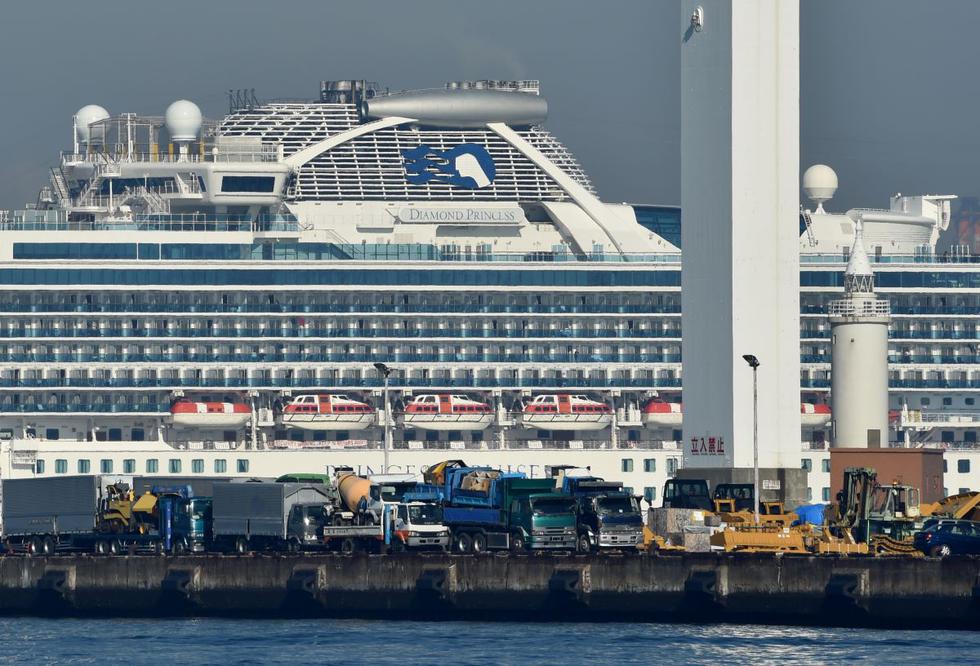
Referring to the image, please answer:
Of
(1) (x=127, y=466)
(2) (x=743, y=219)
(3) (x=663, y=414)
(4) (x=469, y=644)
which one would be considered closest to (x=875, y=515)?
(2) (x=743, y=219)

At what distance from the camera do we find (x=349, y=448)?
431 ft

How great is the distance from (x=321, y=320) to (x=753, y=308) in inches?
1275

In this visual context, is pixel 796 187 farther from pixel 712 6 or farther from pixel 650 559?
pixel 650 559

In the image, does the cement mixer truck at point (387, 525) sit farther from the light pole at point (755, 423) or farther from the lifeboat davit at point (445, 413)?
the lifeboat davit at point (445, 413)

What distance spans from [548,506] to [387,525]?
19.8 ft

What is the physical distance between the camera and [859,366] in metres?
118

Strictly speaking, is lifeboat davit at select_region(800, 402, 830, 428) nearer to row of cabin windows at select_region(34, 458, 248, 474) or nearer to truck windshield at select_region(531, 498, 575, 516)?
row of cabin windows at select_region(34, 458, 248, 474)

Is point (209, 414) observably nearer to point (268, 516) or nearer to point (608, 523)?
point (268, 516)

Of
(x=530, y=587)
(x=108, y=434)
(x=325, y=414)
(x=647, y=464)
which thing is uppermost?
(x=325, y=414)

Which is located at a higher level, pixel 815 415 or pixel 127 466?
pixel 815 415

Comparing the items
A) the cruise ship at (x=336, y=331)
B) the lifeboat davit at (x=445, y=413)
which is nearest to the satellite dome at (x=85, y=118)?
the cruise ship at (x=336, y=331)

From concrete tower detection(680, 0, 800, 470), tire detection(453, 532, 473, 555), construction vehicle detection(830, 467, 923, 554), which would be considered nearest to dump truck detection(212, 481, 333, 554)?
tire detection(453, 532, 473, 555)

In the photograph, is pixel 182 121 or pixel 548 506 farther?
pixel 182 121

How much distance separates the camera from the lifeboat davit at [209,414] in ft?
428
